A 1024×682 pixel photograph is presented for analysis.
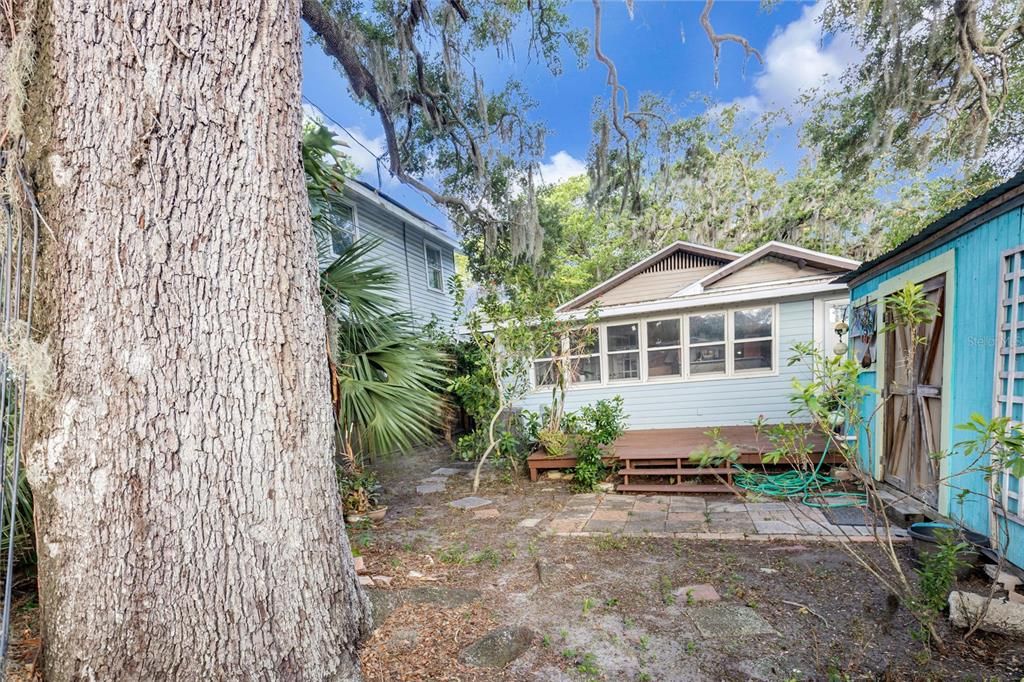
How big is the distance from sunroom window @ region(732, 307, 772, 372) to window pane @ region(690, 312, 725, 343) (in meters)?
0.21

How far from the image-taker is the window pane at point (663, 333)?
7.92 metres

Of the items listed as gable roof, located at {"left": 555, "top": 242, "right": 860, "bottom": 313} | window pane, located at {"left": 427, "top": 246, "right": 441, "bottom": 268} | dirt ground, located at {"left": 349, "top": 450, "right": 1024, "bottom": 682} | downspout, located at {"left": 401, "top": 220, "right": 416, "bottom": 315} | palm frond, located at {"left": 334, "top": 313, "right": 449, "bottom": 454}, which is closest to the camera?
dirt ground, located at {"left": 349, "top": 450, "right": 1024, "bottom": 682}

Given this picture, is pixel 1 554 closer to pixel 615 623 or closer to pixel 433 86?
pixel 615 623

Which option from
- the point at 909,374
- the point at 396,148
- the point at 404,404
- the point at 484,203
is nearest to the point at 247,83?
the point at 404,404

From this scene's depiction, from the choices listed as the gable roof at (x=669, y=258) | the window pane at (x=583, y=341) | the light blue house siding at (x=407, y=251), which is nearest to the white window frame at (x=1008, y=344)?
the window pane at (x=583, y=341)

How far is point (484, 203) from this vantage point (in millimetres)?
9430

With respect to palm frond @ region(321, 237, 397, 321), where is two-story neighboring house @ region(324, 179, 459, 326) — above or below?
above

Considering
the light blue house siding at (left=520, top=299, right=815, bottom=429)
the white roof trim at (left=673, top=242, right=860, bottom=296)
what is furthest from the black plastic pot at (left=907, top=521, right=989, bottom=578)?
the white roof trim at (left=673, top=242, right=860, bottom=296)

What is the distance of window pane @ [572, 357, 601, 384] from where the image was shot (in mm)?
8359

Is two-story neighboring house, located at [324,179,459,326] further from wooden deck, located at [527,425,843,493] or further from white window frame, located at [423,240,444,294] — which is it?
wooden deck, located at [527,425,843,493]

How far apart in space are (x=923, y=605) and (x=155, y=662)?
3.42 metres

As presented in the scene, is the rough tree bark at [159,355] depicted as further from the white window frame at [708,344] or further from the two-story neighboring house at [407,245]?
the white window frame at [708,344]

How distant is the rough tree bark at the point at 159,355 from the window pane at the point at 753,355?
774 cm

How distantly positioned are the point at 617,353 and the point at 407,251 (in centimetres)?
550
